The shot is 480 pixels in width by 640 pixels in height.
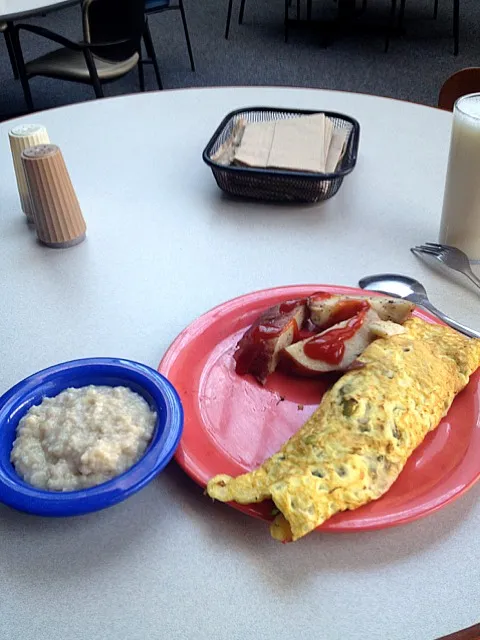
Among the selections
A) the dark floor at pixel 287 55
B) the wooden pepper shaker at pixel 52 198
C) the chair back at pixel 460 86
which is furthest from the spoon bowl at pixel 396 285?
the dark floor at pixel 287 55

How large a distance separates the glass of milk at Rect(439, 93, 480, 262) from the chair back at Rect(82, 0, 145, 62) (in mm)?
2203

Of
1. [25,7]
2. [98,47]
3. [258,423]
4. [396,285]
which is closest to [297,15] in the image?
[98,47]

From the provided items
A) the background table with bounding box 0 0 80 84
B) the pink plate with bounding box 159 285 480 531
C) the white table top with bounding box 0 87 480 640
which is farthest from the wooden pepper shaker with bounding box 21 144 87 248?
the background table with bounding box 0 0 80 84

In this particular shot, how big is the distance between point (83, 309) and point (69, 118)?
35.6 inches

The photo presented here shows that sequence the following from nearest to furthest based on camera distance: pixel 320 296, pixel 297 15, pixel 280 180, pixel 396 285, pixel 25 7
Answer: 1. pixel 320 296
2. pixel 396 285
3. pixel 280 180
4. pixel 25 7
5. pixel 297 15

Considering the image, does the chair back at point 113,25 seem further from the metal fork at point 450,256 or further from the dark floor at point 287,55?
the metal fork at point 450,256

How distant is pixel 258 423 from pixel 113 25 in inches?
106

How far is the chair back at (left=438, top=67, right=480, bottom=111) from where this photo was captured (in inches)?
66.1

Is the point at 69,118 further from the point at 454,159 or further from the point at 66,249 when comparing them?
the point at 454,159

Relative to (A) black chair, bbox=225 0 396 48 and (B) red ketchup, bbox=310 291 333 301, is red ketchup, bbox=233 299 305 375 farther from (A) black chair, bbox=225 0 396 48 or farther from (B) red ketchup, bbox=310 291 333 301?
(A) black chair, bbox=225 0 396 48

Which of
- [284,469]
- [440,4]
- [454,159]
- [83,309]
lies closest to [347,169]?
[454,159]

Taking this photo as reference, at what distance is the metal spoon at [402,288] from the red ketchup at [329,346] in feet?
0.62

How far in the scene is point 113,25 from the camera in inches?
114

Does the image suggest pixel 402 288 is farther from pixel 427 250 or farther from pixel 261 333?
pixel 261 333
